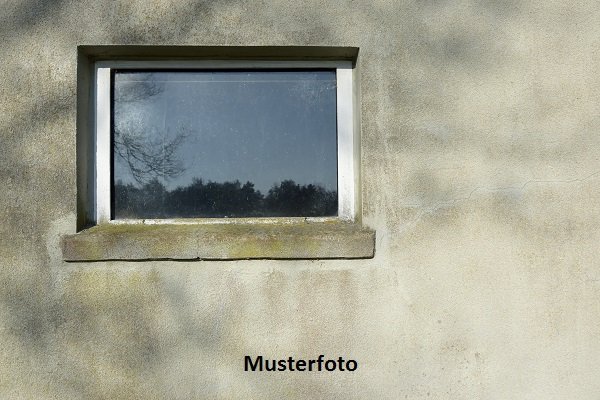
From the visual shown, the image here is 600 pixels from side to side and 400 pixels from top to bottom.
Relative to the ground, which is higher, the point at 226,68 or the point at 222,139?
the point at 226,68

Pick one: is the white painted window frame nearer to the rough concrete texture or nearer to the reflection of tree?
the reflection of tree

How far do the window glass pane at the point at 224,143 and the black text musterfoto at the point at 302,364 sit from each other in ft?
2.25

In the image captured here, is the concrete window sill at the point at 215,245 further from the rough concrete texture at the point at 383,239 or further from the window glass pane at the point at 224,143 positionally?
the window glass pane at the point at 224,143

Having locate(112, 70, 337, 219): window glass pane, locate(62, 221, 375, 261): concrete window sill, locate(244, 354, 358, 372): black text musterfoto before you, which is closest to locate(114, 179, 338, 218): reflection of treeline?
locate(112, 70, 337, 219): window glass pane

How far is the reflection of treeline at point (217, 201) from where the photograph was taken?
2750mm

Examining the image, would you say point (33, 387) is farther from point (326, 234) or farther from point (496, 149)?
point (496, 149)

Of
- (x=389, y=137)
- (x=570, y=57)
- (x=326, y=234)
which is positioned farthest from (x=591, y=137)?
(x=326, y=234)

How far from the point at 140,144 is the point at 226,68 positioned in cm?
56

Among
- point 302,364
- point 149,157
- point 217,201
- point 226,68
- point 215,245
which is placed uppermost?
point 226,68

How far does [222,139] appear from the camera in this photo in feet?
9.11

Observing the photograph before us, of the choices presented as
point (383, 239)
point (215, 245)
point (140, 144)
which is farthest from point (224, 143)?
point (383, 239)

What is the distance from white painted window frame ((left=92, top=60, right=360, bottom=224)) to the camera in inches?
107

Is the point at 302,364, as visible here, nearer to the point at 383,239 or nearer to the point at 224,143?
the point at 383,239

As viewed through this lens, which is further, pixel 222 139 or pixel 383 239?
pixel 222 139
